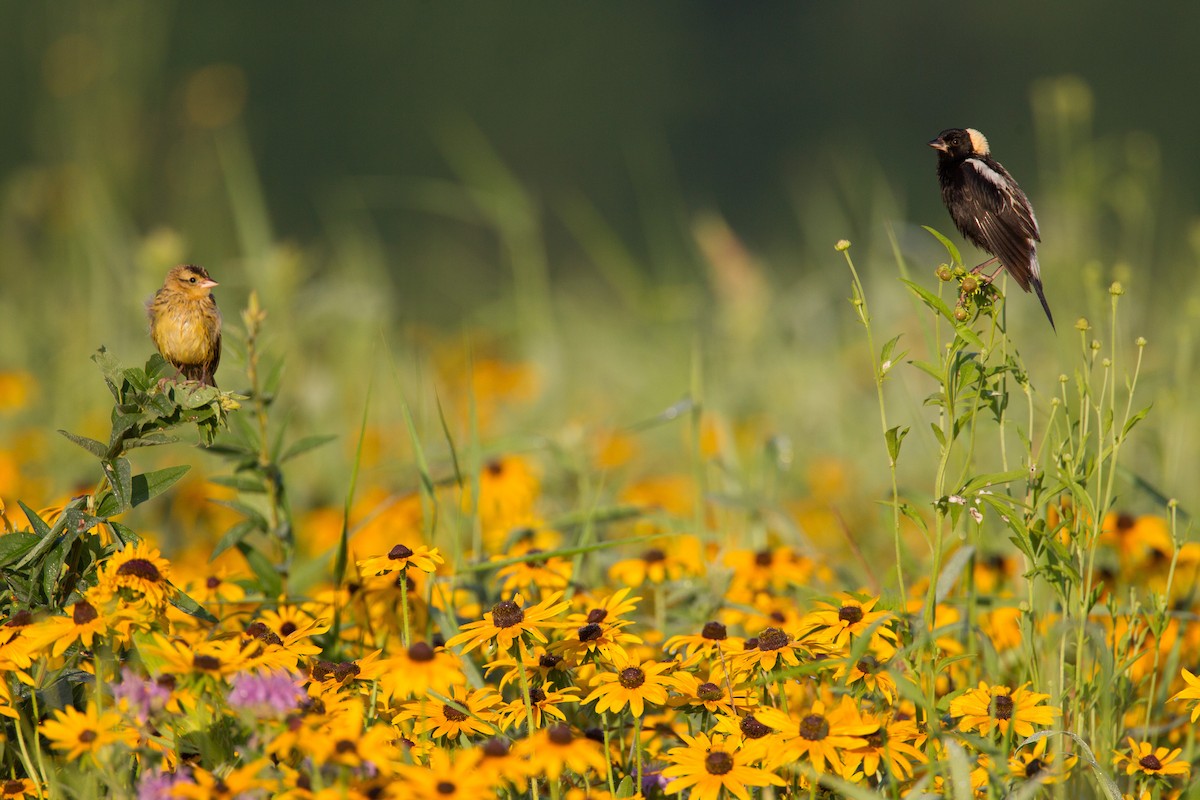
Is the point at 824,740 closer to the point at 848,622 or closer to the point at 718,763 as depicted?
the point at 718,763

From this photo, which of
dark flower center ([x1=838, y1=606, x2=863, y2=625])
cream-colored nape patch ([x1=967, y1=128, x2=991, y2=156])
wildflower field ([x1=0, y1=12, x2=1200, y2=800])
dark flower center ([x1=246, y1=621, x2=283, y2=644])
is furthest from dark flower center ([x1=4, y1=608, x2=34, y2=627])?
cream-colored nape patch ([x1=967, y1=128, x2=991, y2=156])

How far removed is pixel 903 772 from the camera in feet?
5.36

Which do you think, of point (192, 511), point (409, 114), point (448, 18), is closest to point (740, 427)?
point (192, 511)

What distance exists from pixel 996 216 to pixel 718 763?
0.81 meters

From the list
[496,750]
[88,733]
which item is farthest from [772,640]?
[88,733]

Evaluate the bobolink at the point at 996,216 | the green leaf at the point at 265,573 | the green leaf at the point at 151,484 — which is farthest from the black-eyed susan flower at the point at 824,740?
the green leaf at the point at 265,573

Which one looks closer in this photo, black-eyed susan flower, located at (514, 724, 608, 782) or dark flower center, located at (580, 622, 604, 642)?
black-eyed susan flower, located at (514, 724, 608, 782)

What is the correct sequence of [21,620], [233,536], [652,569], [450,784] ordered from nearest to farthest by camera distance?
[450,784]
[21,620]
[233,536]
[652,569]

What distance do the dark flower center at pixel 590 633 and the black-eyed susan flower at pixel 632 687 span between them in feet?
0.16

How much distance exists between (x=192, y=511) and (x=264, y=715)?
77.7 inches

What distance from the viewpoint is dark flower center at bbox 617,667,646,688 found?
5.30 ft

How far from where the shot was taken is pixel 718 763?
149 cm

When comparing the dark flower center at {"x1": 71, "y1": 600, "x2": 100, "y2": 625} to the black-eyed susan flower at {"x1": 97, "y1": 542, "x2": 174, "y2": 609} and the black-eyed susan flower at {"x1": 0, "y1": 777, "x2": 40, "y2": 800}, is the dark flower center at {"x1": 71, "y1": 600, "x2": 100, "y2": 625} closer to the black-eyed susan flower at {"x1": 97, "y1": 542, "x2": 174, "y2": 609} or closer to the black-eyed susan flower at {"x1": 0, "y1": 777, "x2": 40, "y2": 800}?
the black-eyed susan flower at {"x1": 97, "y1": 542, "x2": 174, "y2": 609}

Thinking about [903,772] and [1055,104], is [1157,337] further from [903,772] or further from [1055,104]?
[903,772]
